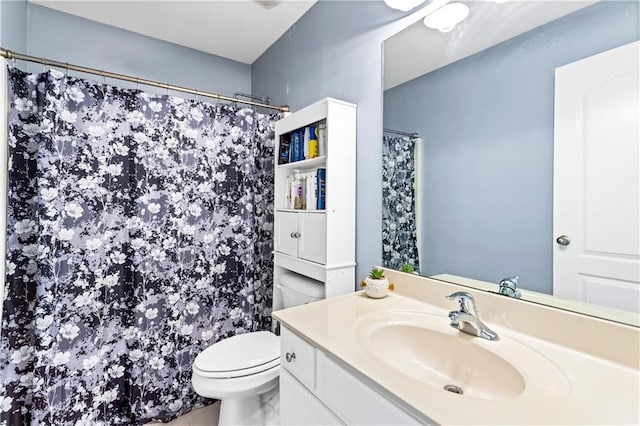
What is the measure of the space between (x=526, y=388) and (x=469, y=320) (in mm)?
268

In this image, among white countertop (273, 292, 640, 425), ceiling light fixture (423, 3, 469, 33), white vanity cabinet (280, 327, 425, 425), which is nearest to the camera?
white countertop (273, 292, 640, 425)

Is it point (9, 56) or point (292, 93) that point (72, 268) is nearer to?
point (9, 56)

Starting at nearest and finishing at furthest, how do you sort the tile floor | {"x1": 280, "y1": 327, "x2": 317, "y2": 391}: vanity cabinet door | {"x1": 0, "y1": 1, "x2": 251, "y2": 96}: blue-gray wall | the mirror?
the mirror, {"x1": 280, "y1": 327, "x2": 317, "y2": 391}: vanity cabinet door, the tile floor, {"x1": 0, "y1": 1, "x2": 251, "y2": 96}: blue-gray wall

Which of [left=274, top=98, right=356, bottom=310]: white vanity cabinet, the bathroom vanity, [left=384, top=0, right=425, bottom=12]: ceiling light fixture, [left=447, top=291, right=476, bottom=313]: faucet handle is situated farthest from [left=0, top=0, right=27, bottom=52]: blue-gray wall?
[left=447, top=291, right=476, bottom=313]: faucet handle

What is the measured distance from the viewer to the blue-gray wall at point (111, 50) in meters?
1.81

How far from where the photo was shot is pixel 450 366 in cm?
91

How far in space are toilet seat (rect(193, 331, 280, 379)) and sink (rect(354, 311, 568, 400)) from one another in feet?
2.16

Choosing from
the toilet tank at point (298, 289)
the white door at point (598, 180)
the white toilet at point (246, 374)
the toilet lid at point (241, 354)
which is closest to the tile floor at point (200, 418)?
the white toilet at point (246, 374)

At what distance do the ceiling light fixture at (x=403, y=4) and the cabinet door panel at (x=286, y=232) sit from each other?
42.7 inches

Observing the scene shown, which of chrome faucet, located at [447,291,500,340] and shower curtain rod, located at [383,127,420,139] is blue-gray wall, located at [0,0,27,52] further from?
chrome faucet, located at [447,291,500,340]

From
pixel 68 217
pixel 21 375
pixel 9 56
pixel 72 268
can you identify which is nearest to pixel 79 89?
pixel 9 56

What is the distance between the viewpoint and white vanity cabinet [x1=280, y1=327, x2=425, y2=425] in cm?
69

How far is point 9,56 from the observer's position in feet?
4.37

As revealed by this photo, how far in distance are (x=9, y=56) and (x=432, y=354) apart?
211 cm
